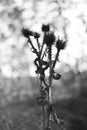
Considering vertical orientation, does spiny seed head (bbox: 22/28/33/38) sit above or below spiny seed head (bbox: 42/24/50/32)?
below

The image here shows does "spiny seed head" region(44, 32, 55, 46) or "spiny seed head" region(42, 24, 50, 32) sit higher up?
"spiny seed head" region(42, 24, 50, 32)

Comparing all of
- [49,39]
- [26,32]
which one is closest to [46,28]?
[26,32]

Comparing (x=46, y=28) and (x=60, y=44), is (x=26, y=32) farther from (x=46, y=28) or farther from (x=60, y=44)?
(x=60, y=44)

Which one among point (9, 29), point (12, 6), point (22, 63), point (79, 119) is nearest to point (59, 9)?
point (12, 6)

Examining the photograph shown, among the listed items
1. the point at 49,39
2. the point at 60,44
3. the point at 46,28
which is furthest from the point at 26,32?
the point at 60,44

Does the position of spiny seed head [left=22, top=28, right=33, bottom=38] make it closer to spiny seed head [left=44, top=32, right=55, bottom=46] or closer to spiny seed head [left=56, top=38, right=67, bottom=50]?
spiny seed head [left=44, top=32, right=55, bottom=46]

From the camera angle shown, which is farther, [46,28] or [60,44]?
[46,28]

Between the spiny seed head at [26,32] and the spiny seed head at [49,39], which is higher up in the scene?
the spiny seed head at [26,32]

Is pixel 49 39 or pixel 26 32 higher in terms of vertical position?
pixel 26 32

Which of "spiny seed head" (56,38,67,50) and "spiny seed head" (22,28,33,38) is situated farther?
"spiny seed head" (22,28,33,38)

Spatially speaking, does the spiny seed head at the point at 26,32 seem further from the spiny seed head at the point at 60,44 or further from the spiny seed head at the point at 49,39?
the spiny seed head at the point at 60,44

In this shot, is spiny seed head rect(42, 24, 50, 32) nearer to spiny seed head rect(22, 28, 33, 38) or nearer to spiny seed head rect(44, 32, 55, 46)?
spiny seed head rect(22, 28, 33, 38)
